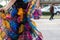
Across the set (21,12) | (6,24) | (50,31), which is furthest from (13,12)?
(50,31)

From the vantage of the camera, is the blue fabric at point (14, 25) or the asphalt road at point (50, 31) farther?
the asphalt road at point (50, 31)

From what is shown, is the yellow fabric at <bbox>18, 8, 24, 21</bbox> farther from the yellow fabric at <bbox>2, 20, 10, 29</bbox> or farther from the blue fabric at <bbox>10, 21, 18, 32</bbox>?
the yellow fabric at <bbox>2, 20, 10, 29</bbox>

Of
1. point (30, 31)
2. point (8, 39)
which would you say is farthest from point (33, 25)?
point (8, 39)

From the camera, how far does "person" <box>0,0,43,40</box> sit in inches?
193

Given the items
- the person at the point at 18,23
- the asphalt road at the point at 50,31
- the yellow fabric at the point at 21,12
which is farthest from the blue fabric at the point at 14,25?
the asphalt road at the point at 50,31

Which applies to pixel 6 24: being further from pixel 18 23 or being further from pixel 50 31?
pixel 50 31

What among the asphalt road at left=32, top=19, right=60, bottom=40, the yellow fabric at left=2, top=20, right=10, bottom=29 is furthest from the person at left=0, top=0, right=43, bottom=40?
the asphalt road at left=32, top=19, right=60, bottom=40

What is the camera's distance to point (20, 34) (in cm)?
494

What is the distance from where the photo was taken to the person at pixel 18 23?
4.89 metres

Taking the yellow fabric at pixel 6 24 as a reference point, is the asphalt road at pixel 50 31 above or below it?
below

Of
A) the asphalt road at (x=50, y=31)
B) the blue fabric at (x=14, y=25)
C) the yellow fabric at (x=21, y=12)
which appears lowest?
the asphalt road at (x=50, y=31)

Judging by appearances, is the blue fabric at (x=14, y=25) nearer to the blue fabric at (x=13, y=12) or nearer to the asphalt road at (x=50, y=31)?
the blue fabric at (x=13, y=12)

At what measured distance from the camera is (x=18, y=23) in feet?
16.1

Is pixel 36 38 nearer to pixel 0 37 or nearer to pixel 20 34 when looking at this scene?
pixel 20 34
